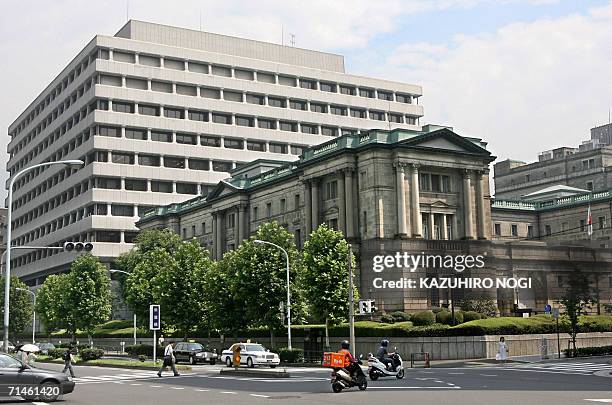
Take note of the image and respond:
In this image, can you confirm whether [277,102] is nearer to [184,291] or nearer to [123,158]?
[123,158]

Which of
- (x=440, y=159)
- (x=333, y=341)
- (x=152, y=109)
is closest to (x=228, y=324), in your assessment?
(x=333, y=341)

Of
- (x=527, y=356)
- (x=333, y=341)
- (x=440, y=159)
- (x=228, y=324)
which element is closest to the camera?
(x=527, y=356)

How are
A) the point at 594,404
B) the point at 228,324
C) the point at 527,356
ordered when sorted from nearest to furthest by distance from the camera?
the point at 594,404 < the point at 527,356 < the point at 228,324

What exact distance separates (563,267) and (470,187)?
714 inches

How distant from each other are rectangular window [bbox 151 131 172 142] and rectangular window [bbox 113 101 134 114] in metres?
4.98

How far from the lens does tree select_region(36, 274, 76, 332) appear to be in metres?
93.2

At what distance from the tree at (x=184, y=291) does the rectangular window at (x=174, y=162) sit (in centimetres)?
5428

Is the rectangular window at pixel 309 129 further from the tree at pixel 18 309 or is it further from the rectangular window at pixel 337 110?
the tree at pixel 18 309

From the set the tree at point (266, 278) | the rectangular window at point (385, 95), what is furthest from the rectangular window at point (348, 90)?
the tree at point (266, 278)

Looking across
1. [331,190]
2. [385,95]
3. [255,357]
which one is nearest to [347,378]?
[255,357]

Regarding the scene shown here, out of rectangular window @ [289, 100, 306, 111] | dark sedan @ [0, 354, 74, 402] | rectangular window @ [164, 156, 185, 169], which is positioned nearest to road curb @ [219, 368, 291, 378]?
dark sedan @ [0, 354, 74, 402]

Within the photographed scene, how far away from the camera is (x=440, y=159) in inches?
3002

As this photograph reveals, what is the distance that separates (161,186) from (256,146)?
1776 centimetres

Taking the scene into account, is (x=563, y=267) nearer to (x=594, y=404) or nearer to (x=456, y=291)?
(x=456, y=291)
